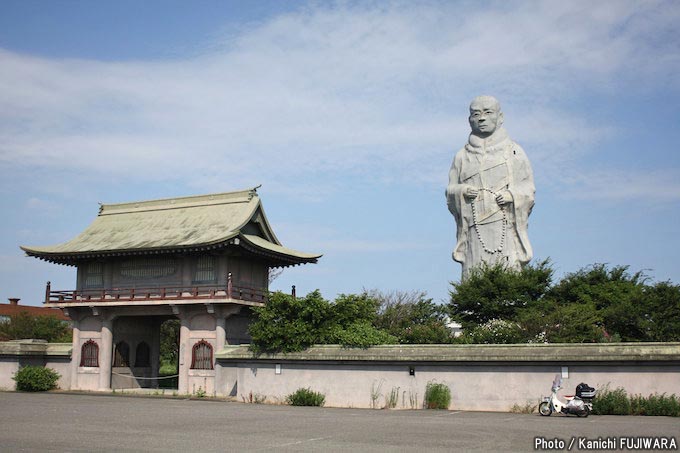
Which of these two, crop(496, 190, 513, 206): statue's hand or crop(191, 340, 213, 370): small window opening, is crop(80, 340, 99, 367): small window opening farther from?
crop(496, 190, 513, 206): statue's hand

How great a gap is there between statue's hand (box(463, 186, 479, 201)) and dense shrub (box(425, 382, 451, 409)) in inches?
677

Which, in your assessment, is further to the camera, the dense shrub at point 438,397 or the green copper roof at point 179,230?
the green copper roof at point 179,230

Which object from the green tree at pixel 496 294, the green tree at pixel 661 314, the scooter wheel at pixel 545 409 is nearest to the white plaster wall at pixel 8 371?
the green tree at pixel 496 294

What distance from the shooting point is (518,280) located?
33.8 m

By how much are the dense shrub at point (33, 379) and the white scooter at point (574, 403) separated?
80.8 feet

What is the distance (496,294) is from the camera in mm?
33844

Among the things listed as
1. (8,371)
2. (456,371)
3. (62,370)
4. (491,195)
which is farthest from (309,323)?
(8,371)

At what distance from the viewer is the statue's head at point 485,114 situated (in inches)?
1603

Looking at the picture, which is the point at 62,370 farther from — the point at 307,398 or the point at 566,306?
the point at 566,306

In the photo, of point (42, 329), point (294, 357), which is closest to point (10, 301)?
point (42, 329)

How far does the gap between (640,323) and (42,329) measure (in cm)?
4323

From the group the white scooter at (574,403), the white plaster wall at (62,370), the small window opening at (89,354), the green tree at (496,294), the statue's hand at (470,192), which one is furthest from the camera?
the statue's hand at (470,192)

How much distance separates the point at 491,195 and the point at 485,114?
14.7ft

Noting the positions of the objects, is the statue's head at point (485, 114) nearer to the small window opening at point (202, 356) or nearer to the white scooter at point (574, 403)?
the small window opening at point (202, 356)
